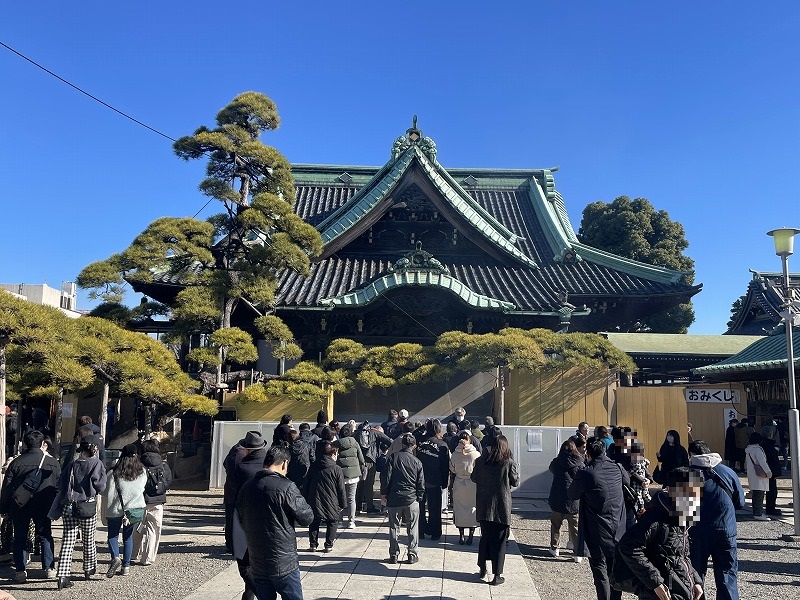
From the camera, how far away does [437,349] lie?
1458 cm

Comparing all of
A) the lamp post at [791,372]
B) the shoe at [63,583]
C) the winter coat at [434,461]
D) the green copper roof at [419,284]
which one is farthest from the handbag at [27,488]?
the lamp post at [791,372]

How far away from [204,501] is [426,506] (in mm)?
5195

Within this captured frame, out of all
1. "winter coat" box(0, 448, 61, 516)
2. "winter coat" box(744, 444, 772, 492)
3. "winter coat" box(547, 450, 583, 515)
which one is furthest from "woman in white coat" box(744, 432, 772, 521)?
"winter coat" box(0, 448, 61, 516)

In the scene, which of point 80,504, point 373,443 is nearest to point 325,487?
point 373,443

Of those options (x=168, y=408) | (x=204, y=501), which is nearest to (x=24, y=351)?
(x=168, y=408)

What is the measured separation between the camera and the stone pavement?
6.84m

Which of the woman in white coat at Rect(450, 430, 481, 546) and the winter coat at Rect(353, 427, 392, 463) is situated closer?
the woman in white coat at Rect(450, 430, 481, 546)

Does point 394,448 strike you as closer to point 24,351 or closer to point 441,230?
point 24,351

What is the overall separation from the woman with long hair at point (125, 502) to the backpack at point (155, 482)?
121 millimetres

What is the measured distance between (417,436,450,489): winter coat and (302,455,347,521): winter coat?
135 cm

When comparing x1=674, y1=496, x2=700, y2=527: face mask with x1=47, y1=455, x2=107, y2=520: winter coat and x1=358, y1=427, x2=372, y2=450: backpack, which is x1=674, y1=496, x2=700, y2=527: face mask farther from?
x1=358, y1=427, x2=372, y2=450: backpack

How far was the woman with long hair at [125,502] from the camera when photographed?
24.5 feet

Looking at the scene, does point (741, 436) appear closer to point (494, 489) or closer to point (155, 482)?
point (494, 489)

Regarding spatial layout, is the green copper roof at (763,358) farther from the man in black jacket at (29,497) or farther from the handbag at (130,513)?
the man in black jacket at (29,497)
